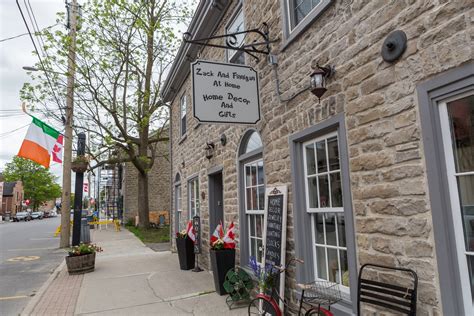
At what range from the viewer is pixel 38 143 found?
37.0ft

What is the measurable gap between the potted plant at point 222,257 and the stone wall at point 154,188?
21.0 meters

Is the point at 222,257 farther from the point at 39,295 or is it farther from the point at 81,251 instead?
the point at 81,251

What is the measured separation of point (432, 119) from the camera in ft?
8.69

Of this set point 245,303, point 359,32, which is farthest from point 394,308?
point 245,303

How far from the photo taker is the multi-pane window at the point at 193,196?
929cm

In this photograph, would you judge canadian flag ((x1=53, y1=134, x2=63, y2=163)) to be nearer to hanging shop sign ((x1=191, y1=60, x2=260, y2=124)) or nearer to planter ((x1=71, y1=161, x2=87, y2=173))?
planter ((x1=71, y1=161, x2=87, y2=173))

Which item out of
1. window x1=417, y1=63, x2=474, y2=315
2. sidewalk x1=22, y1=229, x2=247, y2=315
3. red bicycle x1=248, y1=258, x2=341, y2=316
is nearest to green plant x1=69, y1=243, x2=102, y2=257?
sidewalk x1=22, y1=229, x2=247, y2=315

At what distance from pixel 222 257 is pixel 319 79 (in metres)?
3.62

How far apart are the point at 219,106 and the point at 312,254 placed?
7.68 ft

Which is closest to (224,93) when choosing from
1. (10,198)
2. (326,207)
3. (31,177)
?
(326,207)

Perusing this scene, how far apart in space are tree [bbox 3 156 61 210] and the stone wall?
137 ft

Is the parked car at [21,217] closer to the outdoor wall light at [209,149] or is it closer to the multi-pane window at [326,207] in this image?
the outdoor wall light at [209,149]

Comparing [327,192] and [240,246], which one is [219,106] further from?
[240,246]

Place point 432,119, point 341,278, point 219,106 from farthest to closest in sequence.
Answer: point 219,106, point 341,278, point 432,119
